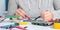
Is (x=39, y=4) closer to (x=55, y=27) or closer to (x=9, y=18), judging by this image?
(x=9, y=18)

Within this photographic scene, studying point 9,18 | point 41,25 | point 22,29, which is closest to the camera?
point 22,29

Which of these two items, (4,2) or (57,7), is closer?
(57,7)

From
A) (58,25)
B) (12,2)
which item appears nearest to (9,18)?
(58,25)

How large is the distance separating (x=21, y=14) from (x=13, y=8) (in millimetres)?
376

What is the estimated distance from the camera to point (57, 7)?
1.56 metres

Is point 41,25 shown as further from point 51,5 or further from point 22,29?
point 51,5

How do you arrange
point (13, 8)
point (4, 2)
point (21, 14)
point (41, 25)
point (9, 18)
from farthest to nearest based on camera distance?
point (4, 2) → point (13, 8) → point (21, 14) → point (9, 18) → point (41, 25)

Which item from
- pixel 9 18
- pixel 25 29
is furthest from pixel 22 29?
pixel 9 18

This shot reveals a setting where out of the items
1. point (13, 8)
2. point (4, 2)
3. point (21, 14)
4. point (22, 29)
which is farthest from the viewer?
point (4, 2)

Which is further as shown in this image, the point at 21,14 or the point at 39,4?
the point at 39,4

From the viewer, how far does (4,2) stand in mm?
2104

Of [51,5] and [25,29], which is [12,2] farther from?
[25,29]

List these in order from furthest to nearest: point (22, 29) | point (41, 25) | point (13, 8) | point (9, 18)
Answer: point (13, 8), point (9, 18), point (41, 25), point (22, 29)

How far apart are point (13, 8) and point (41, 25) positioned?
0.77 m
